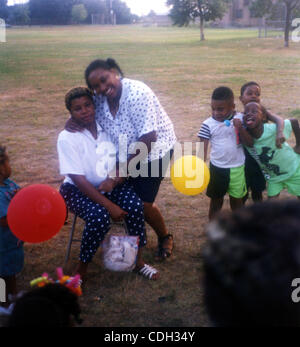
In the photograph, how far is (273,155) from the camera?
3.23 meters

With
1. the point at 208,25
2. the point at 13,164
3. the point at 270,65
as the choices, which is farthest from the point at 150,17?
the point at 13,164

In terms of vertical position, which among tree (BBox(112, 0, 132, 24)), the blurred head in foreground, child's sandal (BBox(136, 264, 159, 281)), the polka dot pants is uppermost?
tree (BBox(112, 0, 132, 24))

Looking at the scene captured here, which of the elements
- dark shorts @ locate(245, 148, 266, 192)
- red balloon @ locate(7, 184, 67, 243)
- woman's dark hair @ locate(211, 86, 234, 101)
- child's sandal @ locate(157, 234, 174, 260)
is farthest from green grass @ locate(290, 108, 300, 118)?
red balloon @ locate(7, 184, 67, 243)

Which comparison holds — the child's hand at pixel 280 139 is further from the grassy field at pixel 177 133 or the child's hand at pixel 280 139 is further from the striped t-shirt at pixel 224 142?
the grassy field at pixel 177 133

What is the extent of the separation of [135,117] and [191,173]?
2.10 feet

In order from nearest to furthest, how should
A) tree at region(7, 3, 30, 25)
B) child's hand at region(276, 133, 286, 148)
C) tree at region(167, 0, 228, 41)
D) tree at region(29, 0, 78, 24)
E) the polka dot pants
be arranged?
the polka dot pants, child's hand at region(276, 133, 286, 148), tree at region(167, 0, 228, 41), tree at region(7, 3, 30, 25), tree at region(29, 0, 78, 24)

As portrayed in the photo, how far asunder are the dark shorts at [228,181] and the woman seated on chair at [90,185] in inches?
30.2

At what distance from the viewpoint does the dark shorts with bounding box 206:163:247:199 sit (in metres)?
3.31

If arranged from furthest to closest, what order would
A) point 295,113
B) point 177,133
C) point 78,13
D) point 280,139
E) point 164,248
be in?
A: point 78,13, point 295,113, point 177,133, point 164,248, point 280,139

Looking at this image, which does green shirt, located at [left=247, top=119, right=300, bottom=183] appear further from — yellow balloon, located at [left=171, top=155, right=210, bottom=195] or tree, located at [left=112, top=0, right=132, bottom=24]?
tree, located at [left=112, top=0, right=132, bottom=24]

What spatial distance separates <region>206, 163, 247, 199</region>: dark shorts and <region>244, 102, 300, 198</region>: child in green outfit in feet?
0.66

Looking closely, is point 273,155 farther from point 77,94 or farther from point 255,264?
point 255,264

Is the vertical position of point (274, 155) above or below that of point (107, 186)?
above

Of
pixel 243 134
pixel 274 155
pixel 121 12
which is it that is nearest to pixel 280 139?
pixel 274 155
